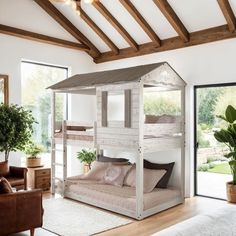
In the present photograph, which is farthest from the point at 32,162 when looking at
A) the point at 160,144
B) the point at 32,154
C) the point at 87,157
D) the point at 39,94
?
the point at 160,144

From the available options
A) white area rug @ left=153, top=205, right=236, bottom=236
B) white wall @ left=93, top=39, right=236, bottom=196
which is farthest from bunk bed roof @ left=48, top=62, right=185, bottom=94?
white area rug @ left=153, top=205, right=236, bottom=236

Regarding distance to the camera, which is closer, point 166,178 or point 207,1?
point 207,1

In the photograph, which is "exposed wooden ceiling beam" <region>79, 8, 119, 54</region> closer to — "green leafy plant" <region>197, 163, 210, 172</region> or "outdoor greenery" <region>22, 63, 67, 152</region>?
"outdoor greenery" <region>22, 63, 67, 152</region>

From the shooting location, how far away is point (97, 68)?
293 inches

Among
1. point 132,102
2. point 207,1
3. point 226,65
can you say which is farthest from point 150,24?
point 132,102

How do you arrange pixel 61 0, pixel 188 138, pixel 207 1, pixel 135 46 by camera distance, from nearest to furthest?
pixel 61 0
pixel 207 1
pixel 188 138
pixel 135 46

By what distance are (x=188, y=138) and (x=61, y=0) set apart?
3.43 meters

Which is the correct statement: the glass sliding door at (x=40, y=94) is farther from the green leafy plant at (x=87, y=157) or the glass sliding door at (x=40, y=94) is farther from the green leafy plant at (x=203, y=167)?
the green leafy plant at (x=203, y=167)

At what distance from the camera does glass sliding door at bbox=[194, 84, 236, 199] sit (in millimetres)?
5449

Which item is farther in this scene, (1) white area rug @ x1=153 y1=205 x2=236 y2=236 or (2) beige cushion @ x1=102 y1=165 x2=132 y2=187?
(2) beige cushion @ x1=102 y1=165 x2=132 y2=187

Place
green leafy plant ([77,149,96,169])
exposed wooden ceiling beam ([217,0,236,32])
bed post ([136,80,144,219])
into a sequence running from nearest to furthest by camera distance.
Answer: bed post ([136,80,144,219])
exposed wooden ceiling beam ([217,0,236,32])
green leafy plant ([77,149,96,169])

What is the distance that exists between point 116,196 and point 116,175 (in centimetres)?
75

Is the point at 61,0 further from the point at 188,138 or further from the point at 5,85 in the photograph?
the point at 188,138

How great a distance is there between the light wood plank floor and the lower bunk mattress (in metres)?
0.17
